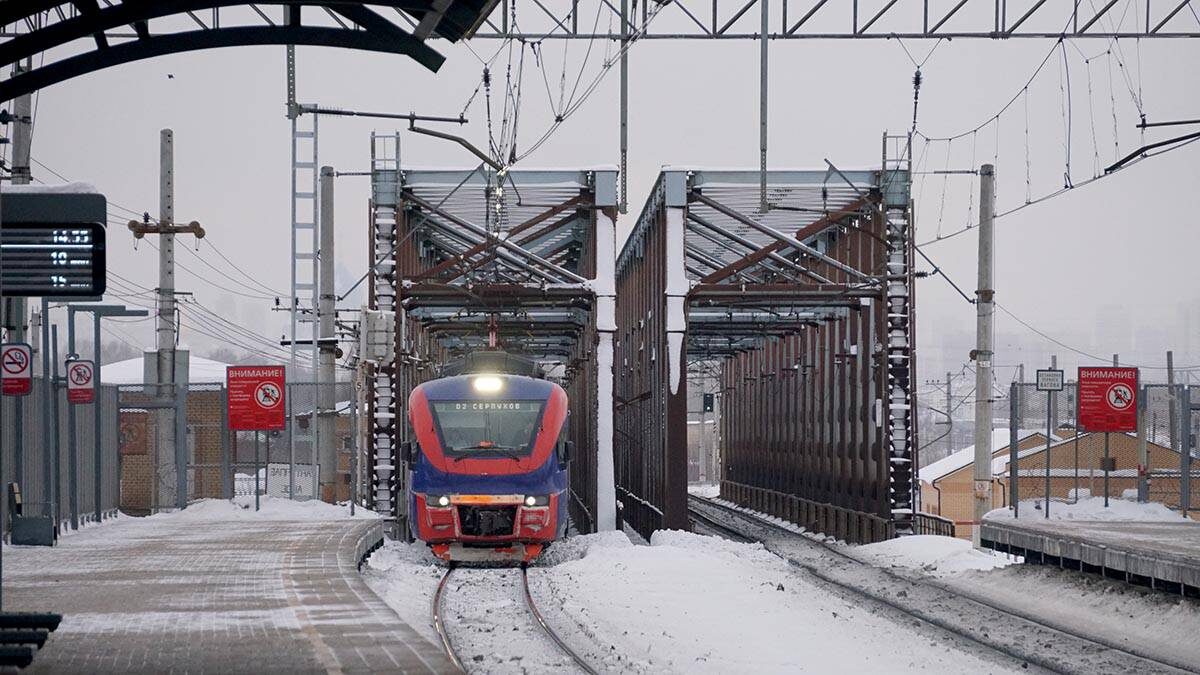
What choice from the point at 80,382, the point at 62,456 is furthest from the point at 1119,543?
the point at 62,456

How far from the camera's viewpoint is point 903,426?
81.5ft

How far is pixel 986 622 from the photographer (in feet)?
50.1

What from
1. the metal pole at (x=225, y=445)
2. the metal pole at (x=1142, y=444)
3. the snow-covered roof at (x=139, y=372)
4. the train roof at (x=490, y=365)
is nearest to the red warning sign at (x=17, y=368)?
the train roof at (x=490, y=365)

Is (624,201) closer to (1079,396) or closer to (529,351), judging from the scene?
(1079,396)

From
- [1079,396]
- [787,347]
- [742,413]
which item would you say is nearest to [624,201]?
[1079,396]

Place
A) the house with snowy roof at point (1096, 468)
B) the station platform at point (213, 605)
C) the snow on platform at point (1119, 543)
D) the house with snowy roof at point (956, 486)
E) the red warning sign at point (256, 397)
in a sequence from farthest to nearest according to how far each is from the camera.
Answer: the house with snowy roof at point (956, 486) → the house with snowy roof at point (1096, 468) → the red warning sign at point (256, 397) → the snow on platform at point (1119, 543) → the station platform at point (213, 605)

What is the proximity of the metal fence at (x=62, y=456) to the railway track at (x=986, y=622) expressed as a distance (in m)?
10.5

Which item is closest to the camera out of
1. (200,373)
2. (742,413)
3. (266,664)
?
(266,664)

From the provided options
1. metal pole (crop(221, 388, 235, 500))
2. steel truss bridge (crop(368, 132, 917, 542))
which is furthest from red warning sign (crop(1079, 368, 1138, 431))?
metal pole (crop(221, 388, 235, 500))

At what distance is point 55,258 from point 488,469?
33.9ft

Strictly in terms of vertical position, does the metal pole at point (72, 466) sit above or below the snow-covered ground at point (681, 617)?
above

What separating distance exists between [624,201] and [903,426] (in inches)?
233

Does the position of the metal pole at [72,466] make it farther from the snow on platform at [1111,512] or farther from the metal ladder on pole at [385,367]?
the snow on platform at [1111,512]

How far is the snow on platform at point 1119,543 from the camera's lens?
15312 mm
